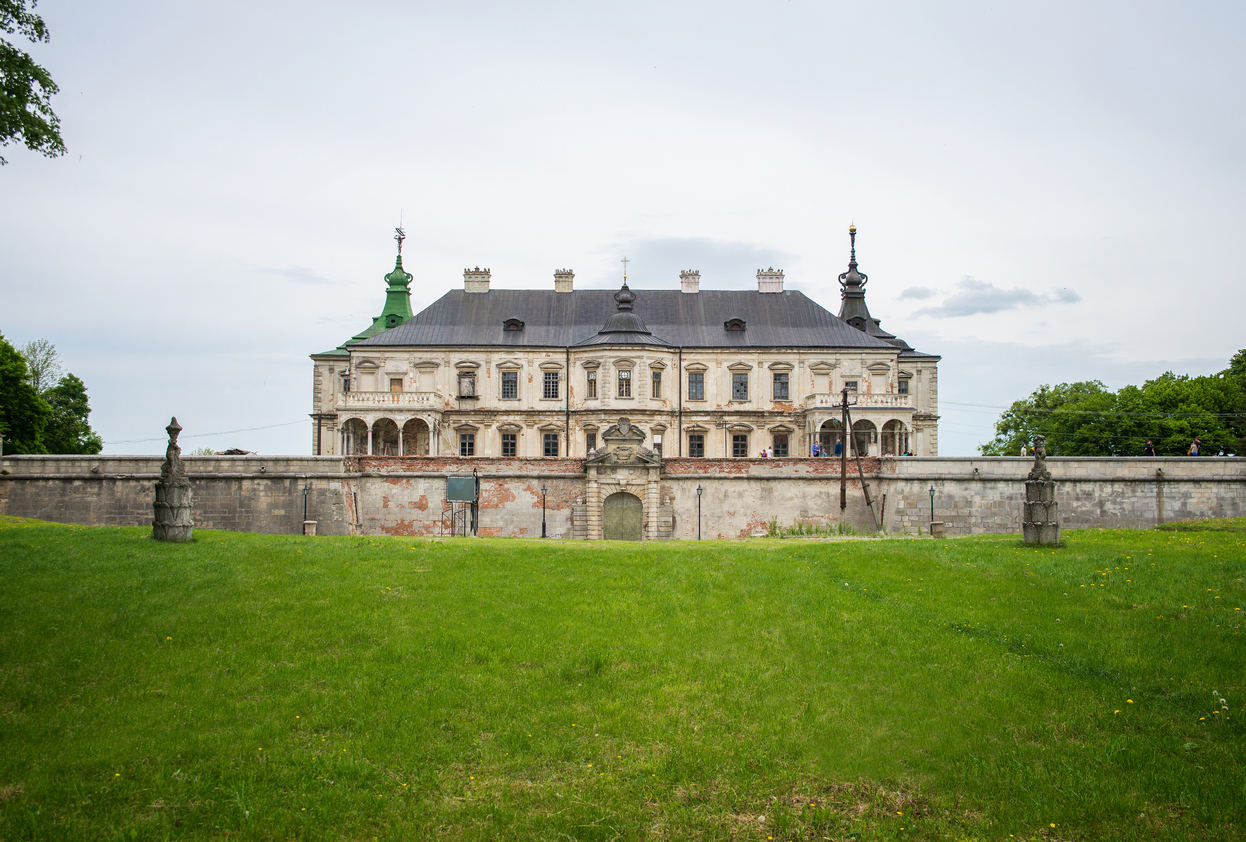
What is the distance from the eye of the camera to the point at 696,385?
46.1 meters

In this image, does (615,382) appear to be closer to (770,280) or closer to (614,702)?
(770,280)

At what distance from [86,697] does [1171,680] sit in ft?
39.3

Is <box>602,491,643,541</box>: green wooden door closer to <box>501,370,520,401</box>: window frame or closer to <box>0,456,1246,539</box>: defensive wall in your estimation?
<box>0,456,1246,539</box>: defensive wall

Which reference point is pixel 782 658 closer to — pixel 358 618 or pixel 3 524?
pixel 358 618

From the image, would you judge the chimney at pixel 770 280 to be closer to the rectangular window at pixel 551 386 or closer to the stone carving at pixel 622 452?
the rectangular window at pixel 551 386

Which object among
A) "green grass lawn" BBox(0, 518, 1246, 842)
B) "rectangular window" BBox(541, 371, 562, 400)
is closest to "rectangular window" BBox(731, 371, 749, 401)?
"rectangular window" BBox(541, 371, 562, 400)

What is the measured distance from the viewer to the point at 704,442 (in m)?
45.6

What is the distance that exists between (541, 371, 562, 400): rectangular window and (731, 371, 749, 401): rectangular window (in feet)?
30.3

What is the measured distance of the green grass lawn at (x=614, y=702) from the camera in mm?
7496

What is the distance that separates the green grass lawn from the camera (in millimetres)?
7496

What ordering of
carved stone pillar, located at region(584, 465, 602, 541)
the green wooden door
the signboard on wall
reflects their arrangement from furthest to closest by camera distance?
the green wooden door < carved stone pillar, located at region(584, 465, 602, 541) < the signboard on wall

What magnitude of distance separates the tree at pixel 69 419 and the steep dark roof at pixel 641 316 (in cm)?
2028

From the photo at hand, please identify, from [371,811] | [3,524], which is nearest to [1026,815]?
[371,811]

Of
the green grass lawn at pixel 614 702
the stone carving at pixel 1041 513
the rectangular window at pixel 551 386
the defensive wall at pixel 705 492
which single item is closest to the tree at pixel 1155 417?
the defensive wall at pixel 705 492
